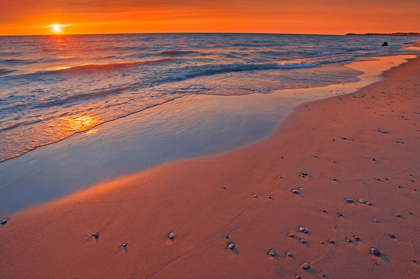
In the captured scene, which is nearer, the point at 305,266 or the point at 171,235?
the point at 305,266

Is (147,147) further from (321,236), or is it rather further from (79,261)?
(321,236)

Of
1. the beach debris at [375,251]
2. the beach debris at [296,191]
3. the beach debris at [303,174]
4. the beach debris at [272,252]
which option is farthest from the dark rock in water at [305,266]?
the beach debris at [303,174]

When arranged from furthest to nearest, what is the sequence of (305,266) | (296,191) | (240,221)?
1. (296,191)
2. (240,221)
3. (305,266)

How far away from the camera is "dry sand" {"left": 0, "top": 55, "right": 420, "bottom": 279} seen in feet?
8.30

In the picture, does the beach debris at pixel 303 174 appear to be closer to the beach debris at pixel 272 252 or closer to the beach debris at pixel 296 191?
the beach debris at pixel 296 191

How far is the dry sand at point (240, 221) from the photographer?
253 cm

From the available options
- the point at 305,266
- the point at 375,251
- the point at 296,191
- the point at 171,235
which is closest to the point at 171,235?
the point at 171,235

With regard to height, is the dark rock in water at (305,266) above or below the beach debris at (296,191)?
below

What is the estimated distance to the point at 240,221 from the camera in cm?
311

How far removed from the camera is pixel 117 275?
2.46m

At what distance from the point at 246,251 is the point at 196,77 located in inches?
501

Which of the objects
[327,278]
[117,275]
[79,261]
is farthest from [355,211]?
[79,261]

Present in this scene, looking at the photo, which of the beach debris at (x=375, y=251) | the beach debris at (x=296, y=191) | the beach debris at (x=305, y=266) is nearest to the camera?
the beach debris at (x=305, y=266)

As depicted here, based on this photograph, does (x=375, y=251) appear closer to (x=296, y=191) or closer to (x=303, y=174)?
(x=296, y=191)
